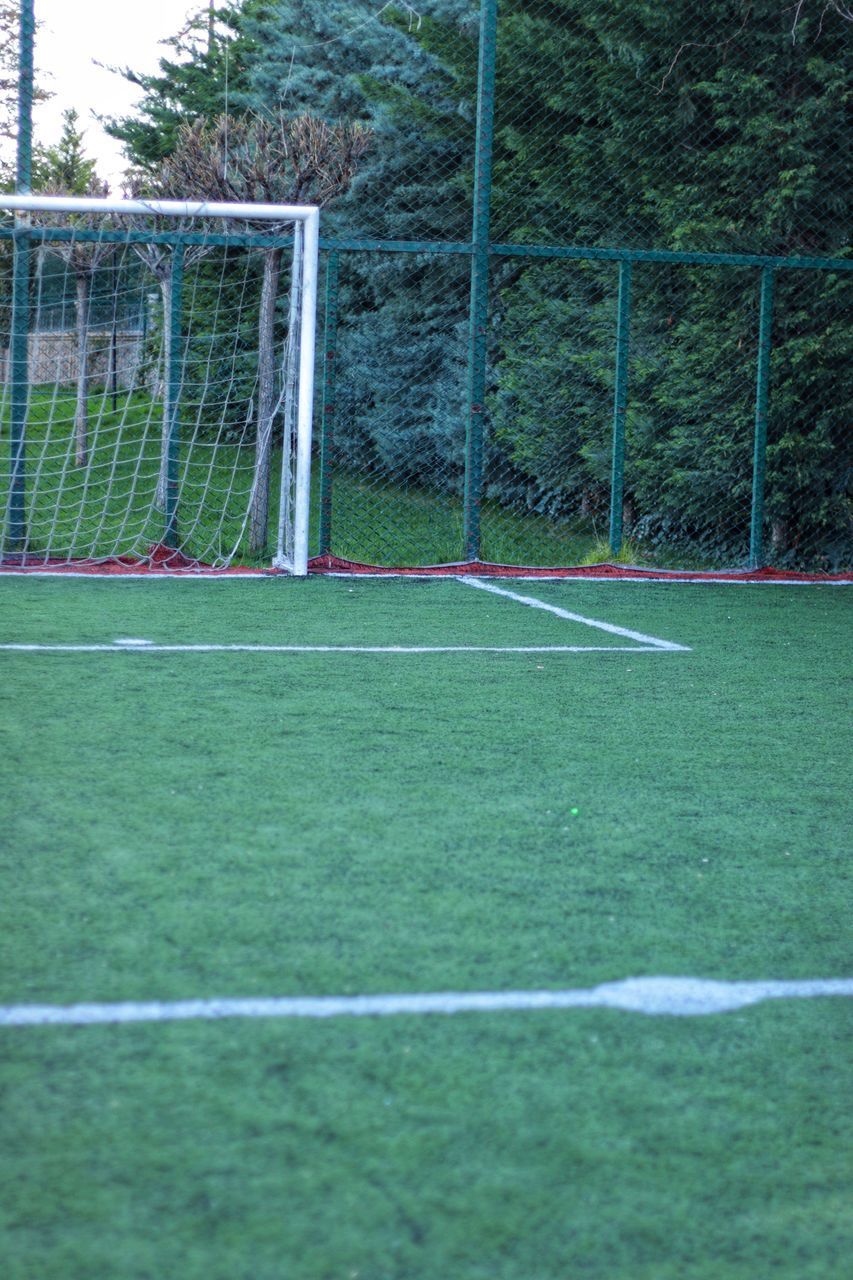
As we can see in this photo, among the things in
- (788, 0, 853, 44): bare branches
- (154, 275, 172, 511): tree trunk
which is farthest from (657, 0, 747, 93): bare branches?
(154, 275, 172, 511): tree trunk

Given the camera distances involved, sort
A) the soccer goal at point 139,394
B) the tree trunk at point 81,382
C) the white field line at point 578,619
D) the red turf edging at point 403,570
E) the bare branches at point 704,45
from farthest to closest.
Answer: the bare branches at point 704,45 < the tree trunk at point 81,382 < the red turf edging at point 403,570 < the soccer goal at point 139,394 < the white field line at point 578,619

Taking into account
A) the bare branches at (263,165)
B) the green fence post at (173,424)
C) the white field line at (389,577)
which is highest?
the bare branches at (263,165)

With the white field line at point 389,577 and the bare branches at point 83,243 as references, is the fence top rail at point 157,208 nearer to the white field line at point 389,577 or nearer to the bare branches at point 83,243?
the bare branches at point 83,243

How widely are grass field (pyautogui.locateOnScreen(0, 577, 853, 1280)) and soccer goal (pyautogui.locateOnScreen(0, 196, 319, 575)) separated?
3617mm

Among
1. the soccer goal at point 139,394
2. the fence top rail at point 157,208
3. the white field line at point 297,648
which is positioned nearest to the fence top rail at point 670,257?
the fence top rail at point 157,208

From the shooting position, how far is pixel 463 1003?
2463mm

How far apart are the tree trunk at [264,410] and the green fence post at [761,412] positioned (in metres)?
3.15

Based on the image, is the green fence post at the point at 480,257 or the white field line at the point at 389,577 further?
the green fence post at the point at 480,257

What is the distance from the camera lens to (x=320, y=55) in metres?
19.4

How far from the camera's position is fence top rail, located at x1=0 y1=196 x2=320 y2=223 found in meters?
8.13

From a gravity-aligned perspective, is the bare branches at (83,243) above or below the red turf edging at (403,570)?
above

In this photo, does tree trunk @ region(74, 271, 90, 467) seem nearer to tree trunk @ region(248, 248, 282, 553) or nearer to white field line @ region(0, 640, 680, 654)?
tree trunk @ region(248, 248, 282, 553)

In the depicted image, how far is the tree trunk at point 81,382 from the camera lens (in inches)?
369

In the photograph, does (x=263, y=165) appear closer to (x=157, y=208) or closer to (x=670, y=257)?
(x=157, y=208)
